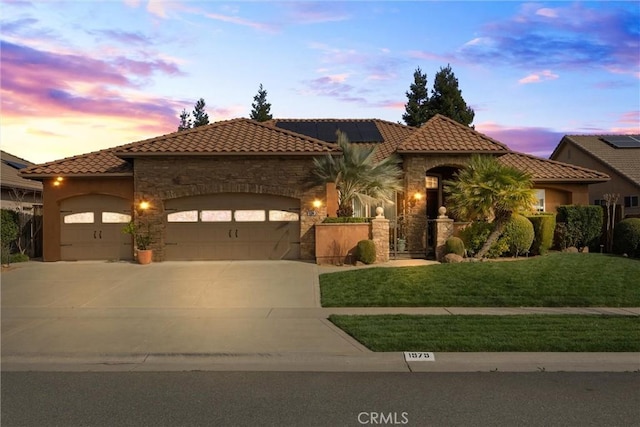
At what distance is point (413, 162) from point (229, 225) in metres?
7.11

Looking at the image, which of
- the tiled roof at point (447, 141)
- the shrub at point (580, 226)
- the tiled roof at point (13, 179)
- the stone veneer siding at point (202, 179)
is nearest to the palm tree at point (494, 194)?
the tiled roof at point (447, 141)

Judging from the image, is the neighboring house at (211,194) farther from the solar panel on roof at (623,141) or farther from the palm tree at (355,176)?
the solar panel on roof at (623,141)

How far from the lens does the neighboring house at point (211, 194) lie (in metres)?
17.3

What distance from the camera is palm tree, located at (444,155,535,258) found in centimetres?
1547

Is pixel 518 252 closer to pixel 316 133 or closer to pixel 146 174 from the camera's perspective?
pixel 316 133

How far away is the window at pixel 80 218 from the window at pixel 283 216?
662 centimetres

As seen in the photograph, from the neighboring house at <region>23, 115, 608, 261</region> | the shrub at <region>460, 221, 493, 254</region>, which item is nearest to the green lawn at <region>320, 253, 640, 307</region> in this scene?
the shrub at <region>460, 221, 493, 254</region>

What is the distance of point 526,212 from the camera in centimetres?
1711

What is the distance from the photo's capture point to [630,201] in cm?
2784

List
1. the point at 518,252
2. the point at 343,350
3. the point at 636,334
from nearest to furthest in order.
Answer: the point at 343,350 < the point at 636,334 < the point at 518,252

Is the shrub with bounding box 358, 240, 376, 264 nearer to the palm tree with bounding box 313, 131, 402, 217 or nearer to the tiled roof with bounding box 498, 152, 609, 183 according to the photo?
the palm tree with bounding box 313, 131, 402, 217

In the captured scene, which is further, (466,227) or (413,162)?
(413,162)
